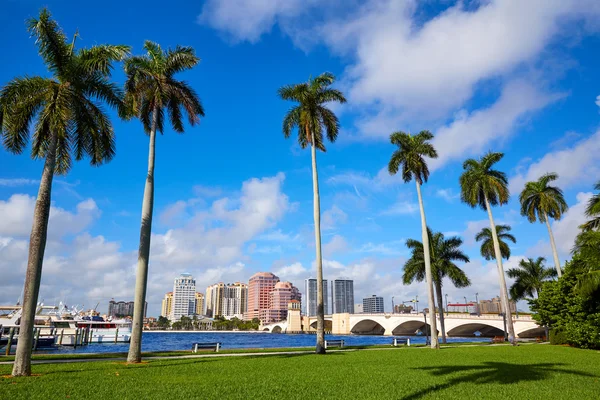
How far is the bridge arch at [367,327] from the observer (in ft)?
409

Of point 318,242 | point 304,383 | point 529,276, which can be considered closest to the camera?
point 304,383

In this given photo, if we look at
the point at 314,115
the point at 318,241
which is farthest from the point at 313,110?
the point at 318,241

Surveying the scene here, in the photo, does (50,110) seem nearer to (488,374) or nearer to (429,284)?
(488,374)

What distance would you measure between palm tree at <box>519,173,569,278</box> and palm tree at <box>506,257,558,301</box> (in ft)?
31.5

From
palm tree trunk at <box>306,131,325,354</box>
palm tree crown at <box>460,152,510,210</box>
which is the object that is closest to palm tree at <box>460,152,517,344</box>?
palm tree crown at <box>460,152,510,210</box>

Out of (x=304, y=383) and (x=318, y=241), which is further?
(x=318, y=241)

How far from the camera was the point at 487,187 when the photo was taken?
40562 mm

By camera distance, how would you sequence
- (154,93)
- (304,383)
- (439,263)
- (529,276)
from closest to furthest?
(304,383) < (154,93) < (439,263) < (529,276)

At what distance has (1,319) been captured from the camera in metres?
58.9

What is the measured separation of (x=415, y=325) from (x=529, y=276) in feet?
214

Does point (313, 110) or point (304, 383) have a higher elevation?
point (313, 110)

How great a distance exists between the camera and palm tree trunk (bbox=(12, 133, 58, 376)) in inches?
508

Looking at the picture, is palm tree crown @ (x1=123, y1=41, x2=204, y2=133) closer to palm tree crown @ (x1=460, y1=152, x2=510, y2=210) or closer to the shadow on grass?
the shadow on grass

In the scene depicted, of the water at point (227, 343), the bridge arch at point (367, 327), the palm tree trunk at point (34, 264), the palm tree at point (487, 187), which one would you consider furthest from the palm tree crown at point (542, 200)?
the bridge arch at point (367, 327)
